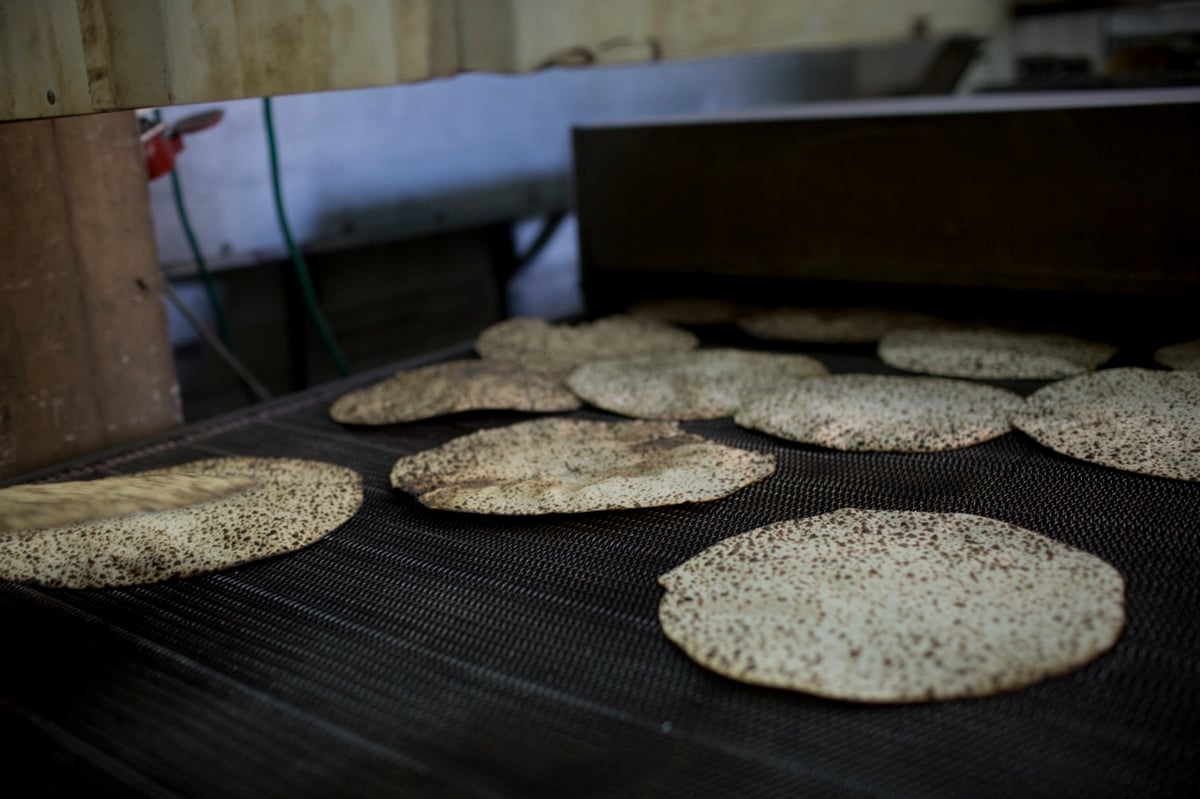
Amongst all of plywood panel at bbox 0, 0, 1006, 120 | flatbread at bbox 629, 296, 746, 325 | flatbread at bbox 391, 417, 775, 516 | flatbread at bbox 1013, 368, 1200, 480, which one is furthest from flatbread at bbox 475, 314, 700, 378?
plywood panel at bbox 0, 0, 1006, 120

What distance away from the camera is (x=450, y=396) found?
1934mm

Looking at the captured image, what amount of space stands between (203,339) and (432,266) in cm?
89

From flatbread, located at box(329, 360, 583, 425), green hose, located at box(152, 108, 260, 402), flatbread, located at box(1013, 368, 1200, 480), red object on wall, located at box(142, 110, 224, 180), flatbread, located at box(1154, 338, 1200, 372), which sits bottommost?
flatbread, located at box(1013, 368, 1200, 480)

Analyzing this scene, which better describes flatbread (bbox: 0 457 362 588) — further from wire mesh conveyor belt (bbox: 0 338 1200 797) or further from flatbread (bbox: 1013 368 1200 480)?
flatbread (bbox: 1013 368 1200 480)

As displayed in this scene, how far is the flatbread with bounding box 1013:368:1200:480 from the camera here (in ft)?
4.82

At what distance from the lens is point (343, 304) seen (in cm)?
324

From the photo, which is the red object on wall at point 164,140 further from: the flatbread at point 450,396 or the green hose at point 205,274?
the flatbread at point 450,396

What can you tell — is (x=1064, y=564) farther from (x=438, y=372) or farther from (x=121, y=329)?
(x=121, y=329)

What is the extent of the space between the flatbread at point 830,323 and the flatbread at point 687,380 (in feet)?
0.50

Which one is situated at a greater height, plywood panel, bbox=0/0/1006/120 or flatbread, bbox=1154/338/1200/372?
plywood panel, bbox=0/0/1006/120

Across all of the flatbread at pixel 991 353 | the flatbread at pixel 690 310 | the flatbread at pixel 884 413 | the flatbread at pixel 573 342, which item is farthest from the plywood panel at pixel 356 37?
the flatbread at pixel 690 310

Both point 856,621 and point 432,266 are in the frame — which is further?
point 432,266

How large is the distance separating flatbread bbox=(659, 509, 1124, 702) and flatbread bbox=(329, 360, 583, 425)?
72 centimetres

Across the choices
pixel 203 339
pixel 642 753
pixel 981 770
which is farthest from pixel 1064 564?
pixel 203 339
